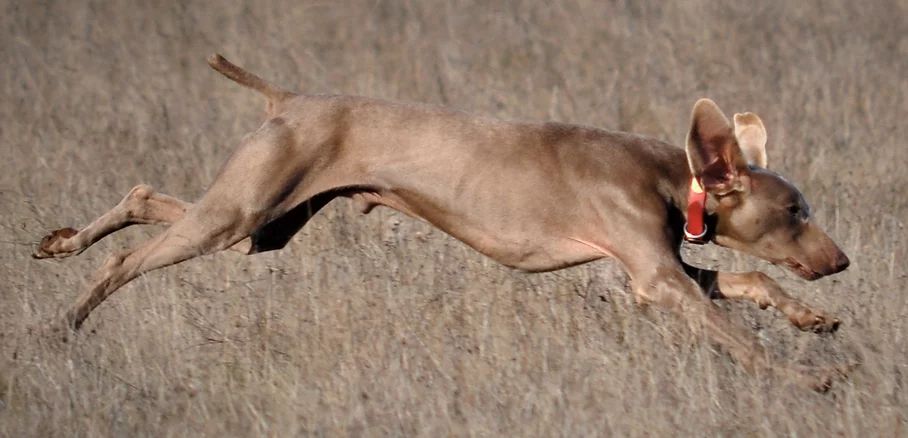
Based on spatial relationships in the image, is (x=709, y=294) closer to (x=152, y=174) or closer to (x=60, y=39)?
(x=152, y=174)

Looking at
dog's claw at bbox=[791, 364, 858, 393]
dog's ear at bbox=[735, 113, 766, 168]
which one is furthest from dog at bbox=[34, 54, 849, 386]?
dog's claw at bbox=[791, 364, 858, 393]

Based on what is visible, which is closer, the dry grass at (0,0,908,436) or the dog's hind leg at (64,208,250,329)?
the dry grass at (0,0,908,436)

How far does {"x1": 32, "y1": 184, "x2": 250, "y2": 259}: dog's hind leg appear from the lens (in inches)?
261

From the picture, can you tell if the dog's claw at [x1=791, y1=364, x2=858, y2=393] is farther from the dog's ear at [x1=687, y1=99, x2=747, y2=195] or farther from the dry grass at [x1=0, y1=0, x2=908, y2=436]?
the dog's ear at [x1=687, y1=99, x2=747, y2=195]

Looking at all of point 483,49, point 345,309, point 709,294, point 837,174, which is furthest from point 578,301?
point 483,49

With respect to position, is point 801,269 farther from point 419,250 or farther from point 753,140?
point 419,250

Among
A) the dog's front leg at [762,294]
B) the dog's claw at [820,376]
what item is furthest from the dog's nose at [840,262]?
the dog's claw at [820,376]

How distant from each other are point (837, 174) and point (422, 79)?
10.9 ft

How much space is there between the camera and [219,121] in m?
10.3

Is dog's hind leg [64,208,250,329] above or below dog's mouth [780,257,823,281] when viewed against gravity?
above

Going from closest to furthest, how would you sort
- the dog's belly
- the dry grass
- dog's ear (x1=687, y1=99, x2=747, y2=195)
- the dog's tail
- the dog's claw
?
the dry grass, the dog's claw, dog's ear (x1=687, y1=99, x2=747, y2=195), the dog's belly, the dog's tail

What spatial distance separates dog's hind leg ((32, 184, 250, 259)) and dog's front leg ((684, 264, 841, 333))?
2.24m

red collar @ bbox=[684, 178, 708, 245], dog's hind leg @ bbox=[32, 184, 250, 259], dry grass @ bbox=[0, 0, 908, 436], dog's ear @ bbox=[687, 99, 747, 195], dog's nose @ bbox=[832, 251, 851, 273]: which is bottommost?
dry grass @ bbox=[0, 0, 908, 436]

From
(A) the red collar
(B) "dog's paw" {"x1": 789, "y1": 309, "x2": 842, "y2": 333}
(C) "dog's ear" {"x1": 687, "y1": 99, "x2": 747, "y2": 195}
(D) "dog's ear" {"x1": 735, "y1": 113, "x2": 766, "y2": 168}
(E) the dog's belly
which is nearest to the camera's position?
(C) "dog's ear" {"x1": 687, "y1": 99, "x2": 747, "y2": 195}
